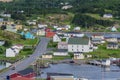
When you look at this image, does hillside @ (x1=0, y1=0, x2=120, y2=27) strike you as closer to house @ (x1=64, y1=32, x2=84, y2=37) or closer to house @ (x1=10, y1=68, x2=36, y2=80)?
house @ (x1=64, y1=32, x2=84, y2=37)

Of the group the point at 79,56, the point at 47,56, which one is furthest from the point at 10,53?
the point at 79,56

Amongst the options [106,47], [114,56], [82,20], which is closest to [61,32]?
[82,20]

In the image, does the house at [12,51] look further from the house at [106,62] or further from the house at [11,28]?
the house at [11,28]

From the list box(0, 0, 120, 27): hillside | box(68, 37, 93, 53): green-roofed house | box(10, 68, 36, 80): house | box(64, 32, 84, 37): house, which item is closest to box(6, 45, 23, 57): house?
box(68, 37, 93, 53): green-roofed house

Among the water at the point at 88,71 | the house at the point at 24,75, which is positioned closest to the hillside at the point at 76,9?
the water at the point at 88,71

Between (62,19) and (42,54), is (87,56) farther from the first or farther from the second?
(62,19)

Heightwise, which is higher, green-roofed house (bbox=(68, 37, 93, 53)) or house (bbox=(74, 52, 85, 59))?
green-roofed house (bbox=(68, 37, 93, 53))
